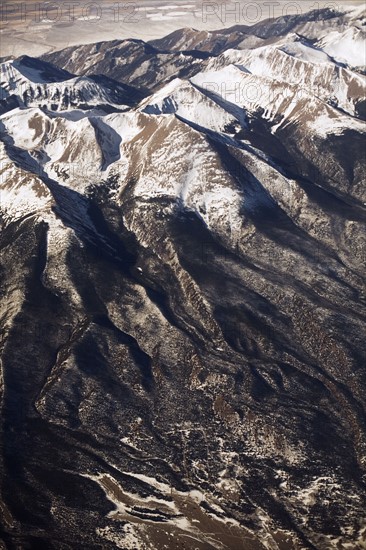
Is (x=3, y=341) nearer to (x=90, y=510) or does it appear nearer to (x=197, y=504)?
(x=90, y=510)

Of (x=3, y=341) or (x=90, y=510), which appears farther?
(x=3, y=341)

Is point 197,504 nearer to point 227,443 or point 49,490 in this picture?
point 227,443

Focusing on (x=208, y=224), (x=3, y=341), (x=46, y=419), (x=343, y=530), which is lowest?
(x=343, y=530)

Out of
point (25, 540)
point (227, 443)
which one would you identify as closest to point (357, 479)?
point (227, 443)

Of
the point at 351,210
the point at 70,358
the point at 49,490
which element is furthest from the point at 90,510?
the point at 351,210

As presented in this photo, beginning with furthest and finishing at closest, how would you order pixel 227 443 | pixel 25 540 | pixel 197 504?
pixel 227 443 < pixel 197 504 < pixel 25 540

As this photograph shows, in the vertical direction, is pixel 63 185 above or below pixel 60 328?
above

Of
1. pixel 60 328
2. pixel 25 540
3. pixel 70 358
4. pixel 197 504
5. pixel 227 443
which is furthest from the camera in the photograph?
pixel 60 328
